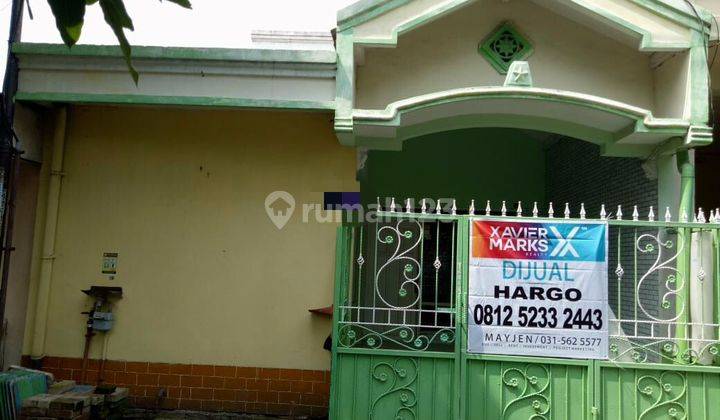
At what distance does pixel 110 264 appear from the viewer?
5895mm

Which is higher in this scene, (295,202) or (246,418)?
(295,202)

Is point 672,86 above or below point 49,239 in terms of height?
above

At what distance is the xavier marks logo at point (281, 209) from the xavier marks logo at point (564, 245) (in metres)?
2.62

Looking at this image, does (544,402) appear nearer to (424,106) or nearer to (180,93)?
(424,106)

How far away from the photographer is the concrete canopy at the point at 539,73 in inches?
198

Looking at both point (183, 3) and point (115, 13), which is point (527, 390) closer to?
point (183, 3)

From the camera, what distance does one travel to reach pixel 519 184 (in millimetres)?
8578

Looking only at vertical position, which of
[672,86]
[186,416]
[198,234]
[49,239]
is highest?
[672,86]

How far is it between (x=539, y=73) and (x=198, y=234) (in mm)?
3831

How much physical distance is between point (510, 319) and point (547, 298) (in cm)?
34

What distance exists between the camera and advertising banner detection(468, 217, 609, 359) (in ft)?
14.7

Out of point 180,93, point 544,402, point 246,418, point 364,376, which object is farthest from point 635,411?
point 180,93

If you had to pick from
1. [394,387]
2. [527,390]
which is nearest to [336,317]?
[394,387]

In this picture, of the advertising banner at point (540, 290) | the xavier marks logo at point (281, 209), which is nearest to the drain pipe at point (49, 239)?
the xavier marks logo at point (281, 209)
